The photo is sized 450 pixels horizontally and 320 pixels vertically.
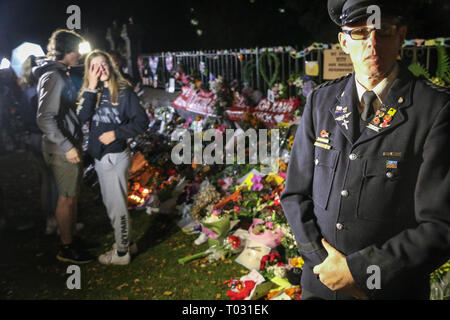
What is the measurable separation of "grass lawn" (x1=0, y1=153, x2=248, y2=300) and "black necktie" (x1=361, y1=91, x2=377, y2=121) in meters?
2.59

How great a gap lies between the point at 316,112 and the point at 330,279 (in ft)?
2.54

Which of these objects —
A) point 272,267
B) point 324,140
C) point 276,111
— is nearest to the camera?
point 324,140

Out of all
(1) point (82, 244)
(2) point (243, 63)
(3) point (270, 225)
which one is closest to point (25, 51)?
(1) point (82, 244)

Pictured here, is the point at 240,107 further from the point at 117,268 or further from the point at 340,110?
the point at 340,110

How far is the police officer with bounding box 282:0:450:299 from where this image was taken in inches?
57.2

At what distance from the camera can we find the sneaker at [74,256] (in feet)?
14.6

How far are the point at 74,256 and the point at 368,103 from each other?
3.95 metres

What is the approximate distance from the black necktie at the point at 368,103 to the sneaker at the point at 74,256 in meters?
3.85

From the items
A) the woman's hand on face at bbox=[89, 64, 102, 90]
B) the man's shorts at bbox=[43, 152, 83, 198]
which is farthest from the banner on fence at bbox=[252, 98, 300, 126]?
the man's shorts at bbox=[43, 152, 83, 198]

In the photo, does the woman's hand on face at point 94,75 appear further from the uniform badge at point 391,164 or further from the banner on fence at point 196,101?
the banner on fence at point 196,101

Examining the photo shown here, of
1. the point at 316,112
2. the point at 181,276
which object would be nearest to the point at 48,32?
the point at 181,276

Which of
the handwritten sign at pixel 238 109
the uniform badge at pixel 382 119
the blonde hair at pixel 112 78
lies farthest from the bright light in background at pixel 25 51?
the uniform badge at pixel 382 119

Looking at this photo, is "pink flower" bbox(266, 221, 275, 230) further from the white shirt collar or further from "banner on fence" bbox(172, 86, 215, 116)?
"banner on fence" bbox(172, 86, 215, 116)

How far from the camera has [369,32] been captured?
153cm
